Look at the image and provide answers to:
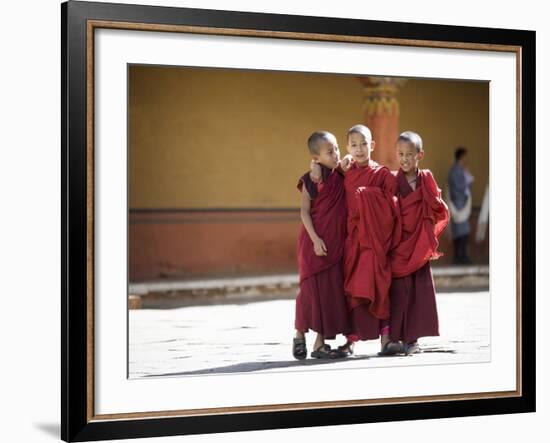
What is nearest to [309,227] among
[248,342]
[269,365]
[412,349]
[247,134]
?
[269,365]

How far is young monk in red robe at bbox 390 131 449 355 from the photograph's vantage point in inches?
258

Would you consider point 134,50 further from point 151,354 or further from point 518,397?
point 518,397

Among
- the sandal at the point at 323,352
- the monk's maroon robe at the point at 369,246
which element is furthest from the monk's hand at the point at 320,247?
the sandal at the point at 323,352

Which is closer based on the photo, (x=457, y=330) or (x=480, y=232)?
(x=457, y=330)

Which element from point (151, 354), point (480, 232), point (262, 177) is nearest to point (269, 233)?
point (262, 177)

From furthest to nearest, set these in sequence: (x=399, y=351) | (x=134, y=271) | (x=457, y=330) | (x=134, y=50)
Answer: (x=134, y=271)
(x=457, y=330)
(x=399, y=351)
(x=134, y=50)

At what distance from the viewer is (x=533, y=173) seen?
21.9 feet

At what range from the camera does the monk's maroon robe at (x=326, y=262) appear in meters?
6.51

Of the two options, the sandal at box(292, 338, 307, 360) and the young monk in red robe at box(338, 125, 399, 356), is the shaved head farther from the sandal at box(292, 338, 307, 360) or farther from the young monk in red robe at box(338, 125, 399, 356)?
the sandal at box(292, 338, 307, 360)

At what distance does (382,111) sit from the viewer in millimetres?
10609

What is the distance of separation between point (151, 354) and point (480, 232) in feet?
19.9

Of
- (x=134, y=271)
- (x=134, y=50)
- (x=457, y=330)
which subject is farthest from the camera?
(x=134, y=271)

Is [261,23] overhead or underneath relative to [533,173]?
overhead

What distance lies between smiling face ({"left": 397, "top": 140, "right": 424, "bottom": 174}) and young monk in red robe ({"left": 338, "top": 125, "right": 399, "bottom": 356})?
0.41 ft
